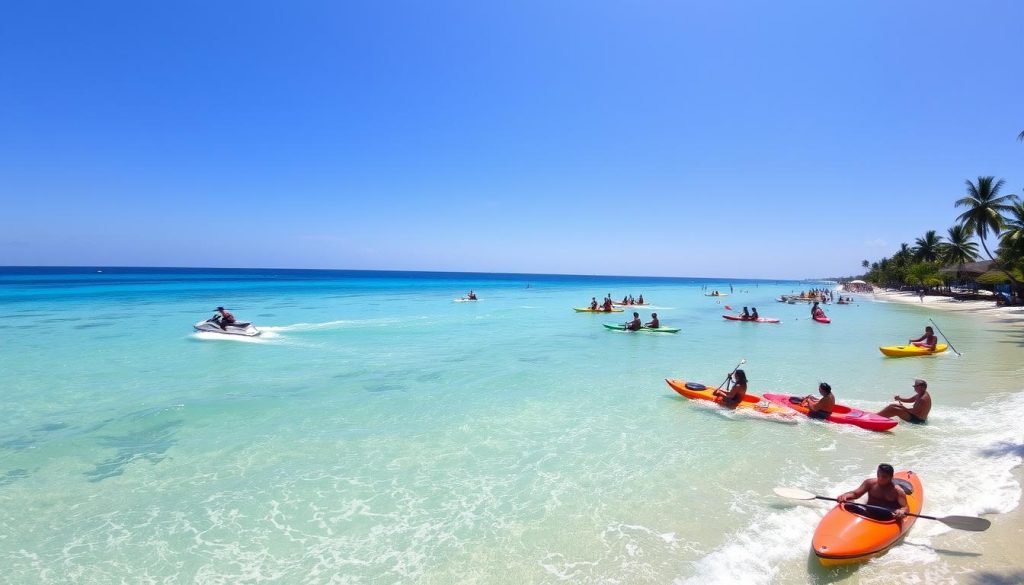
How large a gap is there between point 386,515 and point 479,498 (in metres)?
1.50

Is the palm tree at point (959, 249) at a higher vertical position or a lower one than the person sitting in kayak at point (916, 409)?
higher

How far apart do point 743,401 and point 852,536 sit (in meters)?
6.94

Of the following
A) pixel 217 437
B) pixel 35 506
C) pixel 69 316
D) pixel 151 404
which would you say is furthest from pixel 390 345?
pixel 69 316

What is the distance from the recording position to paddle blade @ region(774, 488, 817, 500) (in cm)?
726

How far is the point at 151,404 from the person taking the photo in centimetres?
1339

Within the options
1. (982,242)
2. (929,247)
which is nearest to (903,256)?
(929,247)

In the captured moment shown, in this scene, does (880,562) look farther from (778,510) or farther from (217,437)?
(217,437)

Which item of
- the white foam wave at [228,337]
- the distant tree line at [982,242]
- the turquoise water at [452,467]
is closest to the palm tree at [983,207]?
the distant tree line at [982,242]

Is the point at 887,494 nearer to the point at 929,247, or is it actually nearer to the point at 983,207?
the point at 983,207

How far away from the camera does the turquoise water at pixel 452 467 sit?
20.7ft

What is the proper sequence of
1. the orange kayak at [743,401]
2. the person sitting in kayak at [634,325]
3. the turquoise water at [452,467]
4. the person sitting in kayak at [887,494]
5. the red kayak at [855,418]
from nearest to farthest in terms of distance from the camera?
the turquoise water at [452,467] < the person sitting in kayak at [887,494] < the red kayak at [855,418] < the orange kayak at [743,401] < the person sitting in kayak at [634,325]

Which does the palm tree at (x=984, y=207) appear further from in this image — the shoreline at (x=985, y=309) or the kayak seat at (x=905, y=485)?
the kayak seat at (x=905, y=485)

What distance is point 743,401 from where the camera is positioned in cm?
1277

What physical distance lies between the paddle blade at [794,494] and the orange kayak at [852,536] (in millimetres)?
508
